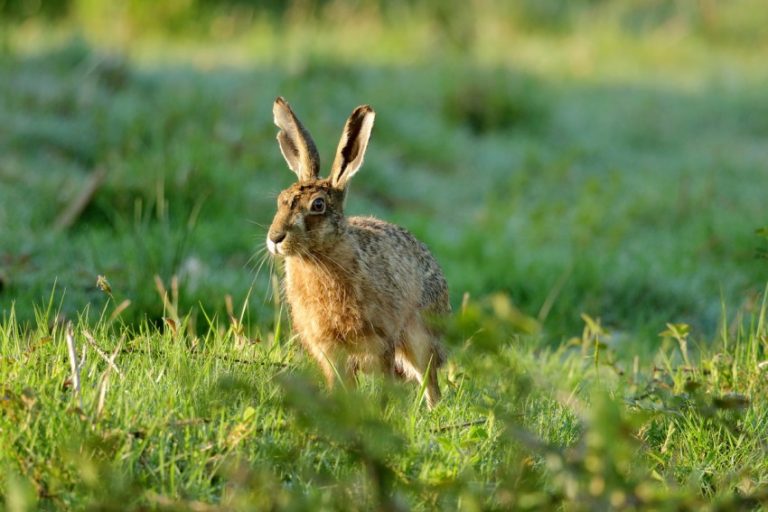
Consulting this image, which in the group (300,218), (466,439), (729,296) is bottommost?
(729,296)

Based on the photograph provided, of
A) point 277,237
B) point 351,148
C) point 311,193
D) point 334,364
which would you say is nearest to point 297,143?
point 351,148

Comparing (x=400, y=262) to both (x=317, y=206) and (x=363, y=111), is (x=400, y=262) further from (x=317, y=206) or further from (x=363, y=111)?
(x=363, y=111)

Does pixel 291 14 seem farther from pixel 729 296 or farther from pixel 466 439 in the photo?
pixel 466 439

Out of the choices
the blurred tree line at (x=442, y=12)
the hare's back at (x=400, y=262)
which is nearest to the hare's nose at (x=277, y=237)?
the hare's back at (x=400, y=262)

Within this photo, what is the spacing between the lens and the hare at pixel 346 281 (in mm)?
4234

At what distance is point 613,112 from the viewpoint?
11.0 m

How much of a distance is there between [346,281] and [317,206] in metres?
0.30

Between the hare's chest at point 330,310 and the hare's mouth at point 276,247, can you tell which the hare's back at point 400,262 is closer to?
Answer: the hare's chest at point 330,310

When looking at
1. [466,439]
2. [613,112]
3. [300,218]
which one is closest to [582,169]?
[613,112]

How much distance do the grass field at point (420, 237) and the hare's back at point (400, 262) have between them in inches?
12.1

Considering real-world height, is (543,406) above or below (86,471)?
below

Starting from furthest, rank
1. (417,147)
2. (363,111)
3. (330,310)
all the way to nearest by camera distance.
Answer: (417,147), (363,111), (330,310)

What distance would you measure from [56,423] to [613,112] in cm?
860

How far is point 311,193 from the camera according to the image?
4281mm
